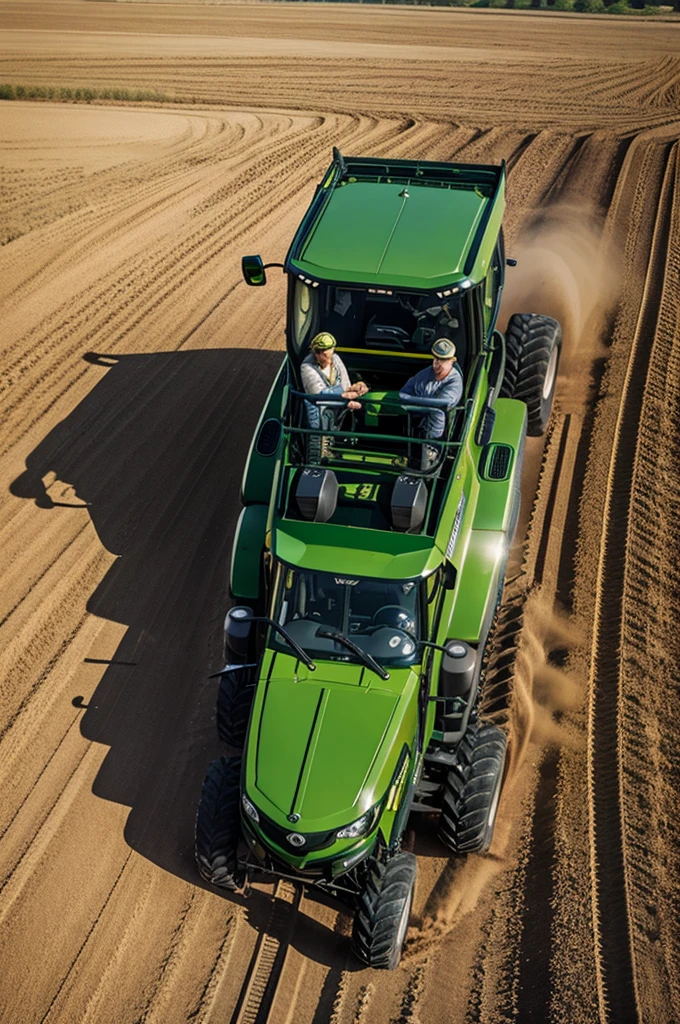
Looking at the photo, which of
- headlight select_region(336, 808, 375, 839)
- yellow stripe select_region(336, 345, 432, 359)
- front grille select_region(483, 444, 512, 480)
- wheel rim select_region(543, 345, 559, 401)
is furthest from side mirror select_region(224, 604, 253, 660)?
wheel rim select_region(543, 345, 559, 401)

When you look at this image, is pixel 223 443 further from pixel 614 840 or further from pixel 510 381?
pixel 614 840

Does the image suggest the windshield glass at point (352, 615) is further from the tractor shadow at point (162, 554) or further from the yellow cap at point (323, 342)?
the yellow cap at point (323, 342)

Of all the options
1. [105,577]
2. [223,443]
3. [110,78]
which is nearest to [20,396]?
[223,443]

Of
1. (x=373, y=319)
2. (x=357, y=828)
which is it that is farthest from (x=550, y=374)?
(x=357, y=828)

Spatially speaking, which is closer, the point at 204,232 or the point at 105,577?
the point at 105,577

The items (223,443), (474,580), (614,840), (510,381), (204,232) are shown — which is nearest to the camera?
(614,840)

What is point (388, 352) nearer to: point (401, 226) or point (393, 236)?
point (393, 236)
